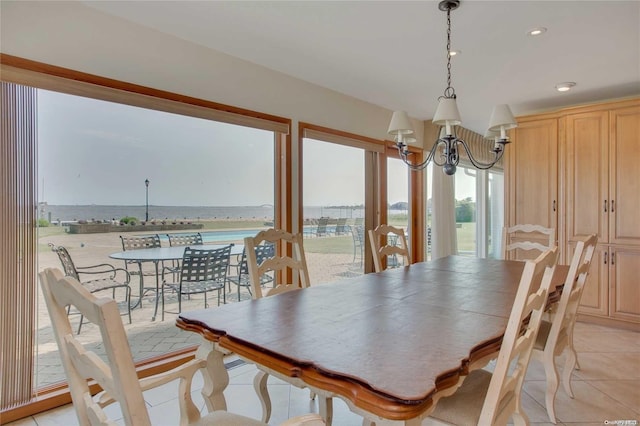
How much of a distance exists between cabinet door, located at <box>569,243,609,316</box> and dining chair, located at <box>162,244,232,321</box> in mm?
3659

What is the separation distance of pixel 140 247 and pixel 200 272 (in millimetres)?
538

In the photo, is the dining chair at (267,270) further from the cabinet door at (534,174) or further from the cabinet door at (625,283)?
the cabinet door at (625,283)

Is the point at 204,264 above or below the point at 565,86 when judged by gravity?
below

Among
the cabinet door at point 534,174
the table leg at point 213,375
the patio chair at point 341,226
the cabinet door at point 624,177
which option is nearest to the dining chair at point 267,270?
the table leg at point 213,375

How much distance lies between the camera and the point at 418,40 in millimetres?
2648

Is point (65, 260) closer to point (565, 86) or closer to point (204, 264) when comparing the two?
point (204, 264)

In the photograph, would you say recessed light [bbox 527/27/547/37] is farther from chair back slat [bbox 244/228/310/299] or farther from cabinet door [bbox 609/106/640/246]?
chair back slat [bbox 244/228/310/299]

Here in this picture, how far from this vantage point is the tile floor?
80.2 inches

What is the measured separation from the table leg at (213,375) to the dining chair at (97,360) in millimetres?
169

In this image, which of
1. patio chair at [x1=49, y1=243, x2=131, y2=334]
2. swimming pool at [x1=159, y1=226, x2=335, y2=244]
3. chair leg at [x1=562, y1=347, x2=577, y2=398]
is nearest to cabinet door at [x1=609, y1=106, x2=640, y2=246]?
chair leg at [x1=562, y1=347, x2=577, y2=398]

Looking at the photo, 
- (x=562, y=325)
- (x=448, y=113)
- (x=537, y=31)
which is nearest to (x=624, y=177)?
(x=537, y=31)

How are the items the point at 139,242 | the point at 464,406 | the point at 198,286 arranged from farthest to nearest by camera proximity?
the point at 198,286 < the point at 139,242 < the point at 464,406

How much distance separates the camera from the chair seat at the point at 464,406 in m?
1.31

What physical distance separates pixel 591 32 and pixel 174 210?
333 cm
